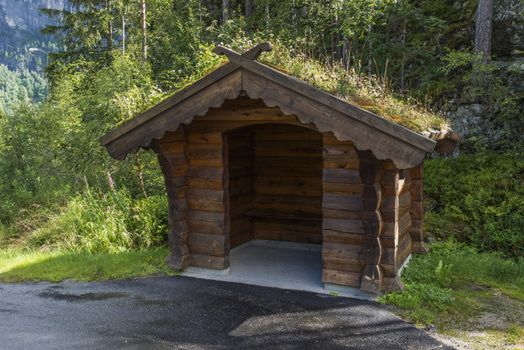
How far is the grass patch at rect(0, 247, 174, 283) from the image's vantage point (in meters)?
6.62

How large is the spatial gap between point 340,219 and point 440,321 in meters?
1.64

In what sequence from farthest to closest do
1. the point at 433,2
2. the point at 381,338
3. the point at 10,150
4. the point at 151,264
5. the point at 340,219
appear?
the point at 433,2 < the point at 10,150 < the point at 151,264 < the point at 340,219 < the point at 381,338

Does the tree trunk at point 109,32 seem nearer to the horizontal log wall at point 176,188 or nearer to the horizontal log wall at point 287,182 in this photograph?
the horizontal log wall at point 287,182

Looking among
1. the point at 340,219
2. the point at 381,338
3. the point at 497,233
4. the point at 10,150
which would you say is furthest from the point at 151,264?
the point at 10,150

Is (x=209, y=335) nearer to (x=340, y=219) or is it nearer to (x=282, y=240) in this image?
(x=340, y=219)

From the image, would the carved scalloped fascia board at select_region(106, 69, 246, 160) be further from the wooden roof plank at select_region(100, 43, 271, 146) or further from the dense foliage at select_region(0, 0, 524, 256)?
the dense foliage at select_region(0, 0, 524, 256)

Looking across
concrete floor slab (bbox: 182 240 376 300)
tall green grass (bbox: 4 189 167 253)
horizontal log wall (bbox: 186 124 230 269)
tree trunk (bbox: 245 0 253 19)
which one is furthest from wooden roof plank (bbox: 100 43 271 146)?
tree trunk (bbox: 245 0 253 19)

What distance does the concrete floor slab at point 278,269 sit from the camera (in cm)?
598

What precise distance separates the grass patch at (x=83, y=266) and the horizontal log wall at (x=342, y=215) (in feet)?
8.16

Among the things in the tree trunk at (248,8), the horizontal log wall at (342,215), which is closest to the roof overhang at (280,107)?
the horizontal log wall at (342,215)

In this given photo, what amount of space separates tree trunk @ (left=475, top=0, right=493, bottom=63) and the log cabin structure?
559 cm

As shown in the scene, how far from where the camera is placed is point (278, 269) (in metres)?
6.88

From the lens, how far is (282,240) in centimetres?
855

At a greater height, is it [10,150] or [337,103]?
[337,103]
